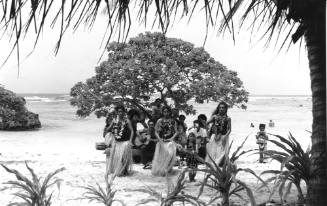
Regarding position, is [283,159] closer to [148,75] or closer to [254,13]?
[254,13]

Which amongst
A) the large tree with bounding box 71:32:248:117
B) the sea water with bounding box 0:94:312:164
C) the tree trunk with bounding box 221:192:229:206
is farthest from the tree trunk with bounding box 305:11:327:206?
the large tree with bounding box 71:32:248:117

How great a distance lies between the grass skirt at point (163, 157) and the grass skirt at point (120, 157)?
499 millimetres

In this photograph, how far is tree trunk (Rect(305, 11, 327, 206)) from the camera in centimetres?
401

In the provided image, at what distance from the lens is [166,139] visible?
817 centimetres

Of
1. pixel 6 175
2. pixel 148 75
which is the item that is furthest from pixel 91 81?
pixel 6 175

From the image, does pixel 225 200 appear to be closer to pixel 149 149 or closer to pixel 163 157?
pixel 163 157

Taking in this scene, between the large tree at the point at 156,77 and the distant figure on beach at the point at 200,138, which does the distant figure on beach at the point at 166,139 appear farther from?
the large tree at the point at 156,77

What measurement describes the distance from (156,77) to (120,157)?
3.54 m

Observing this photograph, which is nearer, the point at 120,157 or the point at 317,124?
the point at 317,124

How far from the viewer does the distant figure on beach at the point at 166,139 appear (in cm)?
807

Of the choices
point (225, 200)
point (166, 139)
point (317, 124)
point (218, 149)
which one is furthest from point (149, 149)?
point (225, 200)

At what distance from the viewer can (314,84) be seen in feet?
13.6

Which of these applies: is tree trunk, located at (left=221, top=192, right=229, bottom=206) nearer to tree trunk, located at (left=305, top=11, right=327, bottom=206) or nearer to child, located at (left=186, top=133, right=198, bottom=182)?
tree trunk, located at (left=305, top=11, right=327, bottom=206)

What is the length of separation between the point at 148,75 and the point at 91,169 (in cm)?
311
